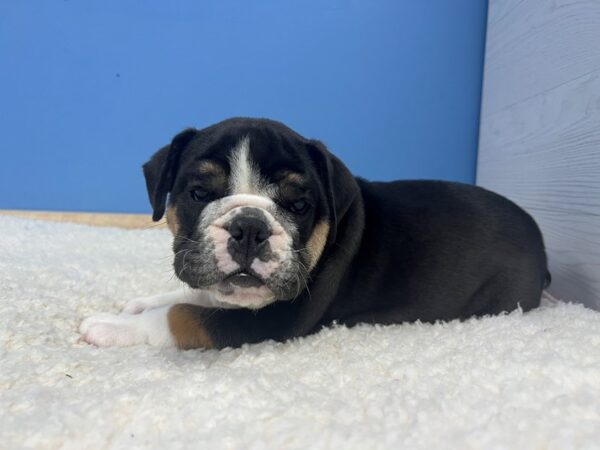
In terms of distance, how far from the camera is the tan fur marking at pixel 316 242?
237cm

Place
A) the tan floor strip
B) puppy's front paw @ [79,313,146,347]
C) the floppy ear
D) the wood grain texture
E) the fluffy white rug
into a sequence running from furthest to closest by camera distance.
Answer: the tan floor strip < the wood grain texture < the floppy ear < puppy's front paw @ [79,313,146,347] < the fluffy white rug

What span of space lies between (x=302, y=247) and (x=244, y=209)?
350 mm

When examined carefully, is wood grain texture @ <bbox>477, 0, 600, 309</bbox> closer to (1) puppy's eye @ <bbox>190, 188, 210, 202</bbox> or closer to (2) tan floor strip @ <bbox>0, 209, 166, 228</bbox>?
(1) puppy's eye @ <bbox>190, 188, 210, 202</bbox>

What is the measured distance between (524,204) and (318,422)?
10.2 ft

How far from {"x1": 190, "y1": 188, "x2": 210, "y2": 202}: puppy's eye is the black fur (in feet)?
0.19

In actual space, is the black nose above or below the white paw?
above

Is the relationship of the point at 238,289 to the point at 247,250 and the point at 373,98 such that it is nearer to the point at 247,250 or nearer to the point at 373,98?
the point at 247,250

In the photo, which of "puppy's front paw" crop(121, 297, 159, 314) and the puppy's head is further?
"puppy's front paw" crop(121, 297, 159, 314)

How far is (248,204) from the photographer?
2.15 m

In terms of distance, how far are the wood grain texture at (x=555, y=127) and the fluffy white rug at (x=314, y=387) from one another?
598 millimetres

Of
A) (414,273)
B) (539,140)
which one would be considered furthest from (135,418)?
(539,140)

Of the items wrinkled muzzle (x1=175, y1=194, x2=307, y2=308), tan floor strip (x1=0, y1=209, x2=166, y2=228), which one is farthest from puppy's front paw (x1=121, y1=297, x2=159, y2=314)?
tan floor strip (x1=0, y1=209, x2=166, y2=228)

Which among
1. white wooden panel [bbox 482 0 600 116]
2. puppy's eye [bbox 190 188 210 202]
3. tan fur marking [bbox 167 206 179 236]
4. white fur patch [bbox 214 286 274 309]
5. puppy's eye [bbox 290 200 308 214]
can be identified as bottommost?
white fur patch [bbox 214 286 274 309]

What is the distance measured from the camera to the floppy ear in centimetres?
236
